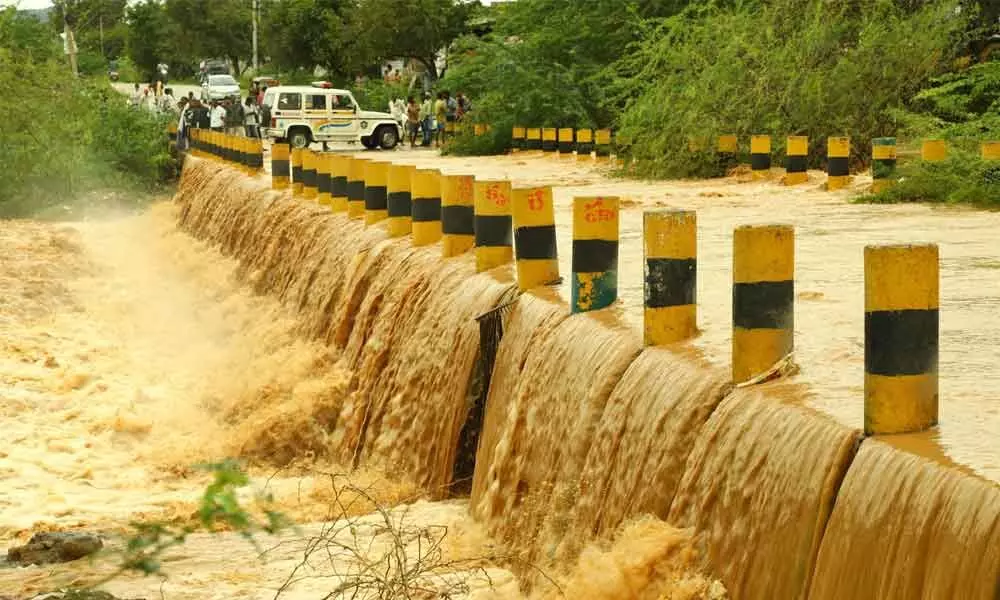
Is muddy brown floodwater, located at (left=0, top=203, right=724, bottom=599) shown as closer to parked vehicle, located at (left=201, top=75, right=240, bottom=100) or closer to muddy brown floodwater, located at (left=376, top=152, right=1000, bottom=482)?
muddy brown floodwater, located at (left=376, top=152, right=1000, bottom=482)

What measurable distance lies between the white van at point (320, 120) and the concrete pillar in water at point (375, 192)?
25.5 meters

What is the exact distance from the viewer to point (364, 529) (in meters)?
8.00

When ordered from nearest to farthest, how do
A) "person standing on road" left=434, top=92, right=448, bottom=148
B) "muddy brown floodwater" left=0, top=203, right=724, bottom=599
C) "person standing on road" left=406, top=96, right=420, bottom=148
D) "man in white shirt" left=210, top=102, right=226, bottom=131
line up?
"muddy brown floodwater" left=0, top=203, right=724, bottom=599
"man in white shirt" left=210, top=102, right=226, bottom=131
"person standing on road" left=434, top=92, right=448, bottom=148
"person standing on road" left=406, top=96, right=420, bottom=148

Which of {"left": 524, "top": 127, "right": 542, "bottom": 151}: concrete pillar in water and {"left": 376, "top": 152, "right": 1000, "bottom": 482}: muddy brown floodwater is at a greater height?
{"left": 376, "top": 152, "right": 1000, "bottom": 482}: muddy brown floodwater

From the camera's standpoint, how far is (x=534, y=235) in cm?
814

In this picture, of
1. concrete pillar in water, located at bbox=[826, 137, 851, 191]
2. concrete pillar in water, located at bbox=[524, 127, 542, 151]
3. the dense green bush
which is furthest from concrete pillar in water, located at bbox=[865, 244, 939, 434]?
concrete pillar in water, located at bbox=[524, 127, 542, 151]

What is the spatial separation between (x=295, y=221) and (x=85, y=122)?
13.8 metres

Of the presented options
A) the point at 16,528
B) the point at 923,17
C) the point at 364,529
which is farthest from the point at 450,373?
the point at 923,17

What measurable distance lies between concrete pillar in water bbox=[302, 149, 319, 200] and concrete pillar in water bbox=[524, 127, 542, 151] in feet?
40.0

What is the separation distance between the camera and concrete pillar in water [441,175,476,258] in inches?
400

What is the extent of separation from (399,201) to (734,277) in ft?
22.2

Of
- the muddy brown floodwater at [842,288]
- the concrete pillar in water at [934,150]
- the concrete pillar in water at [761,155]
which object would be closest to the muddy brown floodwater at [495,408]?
the muddy brown floodwater at [842,288]

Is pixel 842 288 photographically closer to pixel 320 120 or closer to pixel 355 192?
pixel 355 192

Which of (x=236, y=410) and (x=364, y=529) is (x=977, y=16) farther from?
(x=364, y=529)
